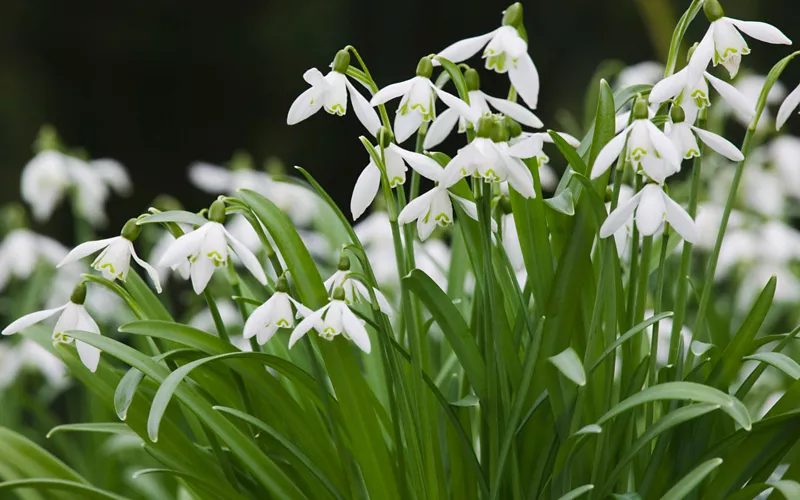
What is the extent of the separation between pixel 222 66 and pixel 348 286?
4.45m

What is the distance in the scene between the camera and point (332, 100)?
0.95 meters

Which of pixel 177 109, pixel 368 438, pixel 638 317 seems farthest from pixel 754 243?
pixel 177 109

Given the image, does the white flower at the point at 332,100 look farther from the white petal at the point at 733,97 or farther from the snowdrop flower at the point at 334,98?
the white petal at the point at 733,97

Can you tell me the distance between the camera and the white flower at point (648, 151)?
86 cm

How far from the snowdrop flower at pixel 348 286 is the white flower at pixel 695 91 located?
35cm

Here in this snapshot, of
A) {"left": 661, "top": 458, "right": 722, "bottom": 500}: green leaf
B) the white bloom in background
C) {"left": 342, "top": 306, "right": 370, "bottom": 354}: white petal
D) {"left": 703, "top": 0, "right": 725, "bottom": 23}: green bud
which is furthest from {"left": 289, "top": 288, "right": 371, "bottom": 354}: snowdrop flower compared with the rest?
the white bloom in background

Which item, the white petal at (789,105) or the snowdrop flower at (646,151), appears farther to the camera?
the white petal at (789,105)

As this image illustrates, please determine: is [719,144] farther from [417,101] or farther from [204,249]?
[204,249]

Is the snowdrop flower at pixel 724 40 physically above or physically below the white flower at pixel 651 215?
above

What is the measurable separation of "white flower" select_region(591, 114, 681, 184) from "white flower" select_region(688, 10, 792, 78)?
0.09 metres

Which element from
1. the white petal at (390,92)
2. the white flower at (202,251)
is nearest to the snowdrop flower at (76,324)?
the white flower at (202,251)

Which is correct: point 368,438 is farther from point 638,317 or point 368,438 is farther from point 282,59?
point 282,59

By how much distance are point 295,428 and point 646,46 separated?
4.75 metres

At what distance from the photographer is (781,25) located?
199 inches
